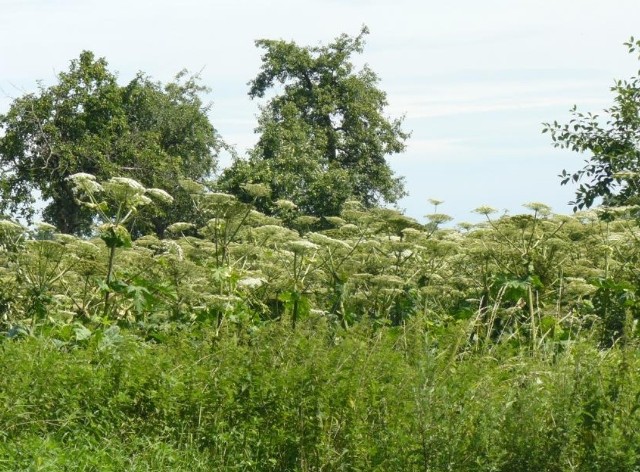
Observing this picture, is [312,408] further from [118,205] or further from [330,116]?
[330,116]

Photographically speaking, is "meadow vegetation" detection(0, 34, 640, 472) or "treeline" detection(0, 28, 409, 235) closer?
"meadow vegetation" detection(0, 34, 640, 472)

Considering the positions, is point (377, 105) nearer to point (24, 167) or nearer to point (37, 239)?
point (24, 167)

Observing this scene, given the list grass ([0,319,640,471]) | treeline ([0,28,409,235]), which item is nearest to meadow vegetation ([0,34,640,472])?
grass ([0,319,640,471])

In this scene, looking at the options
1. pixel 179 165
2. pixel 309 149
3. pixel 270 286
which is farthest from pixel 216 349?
pixel 179 165

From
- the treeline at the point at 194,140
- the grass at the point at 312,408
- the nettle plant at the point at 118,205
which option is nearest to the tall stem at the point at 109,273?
the nettle plant at the point at 118,205

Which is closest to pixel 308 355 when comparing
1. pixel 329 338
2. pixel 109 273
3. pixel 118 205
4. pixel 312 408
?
pixel 312 408

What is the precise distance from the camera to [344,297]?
899 centimetres

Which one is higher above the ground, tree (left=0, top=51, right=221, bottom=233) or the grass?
tree (left=0, top=51, right=221, bottom=233)

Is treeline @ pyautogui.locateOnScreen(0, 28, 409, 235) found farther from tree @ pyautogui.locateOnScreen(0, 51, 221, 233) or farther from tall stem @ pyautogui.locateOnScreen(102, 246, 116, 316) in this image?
tall stem @ pyautogui.locateOnScreen(102, 246, 116, 316)

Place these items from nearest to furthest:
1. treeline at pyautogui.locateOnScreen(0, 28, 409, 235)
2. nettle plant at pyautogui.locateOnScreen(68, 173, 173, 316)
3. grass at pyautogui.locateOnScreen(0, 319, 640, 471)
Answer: grass at pyautogui.locateOnScreen(0, 319, 640, 471) → nettle plant at pyautogui.locateOnScreen(68, 173, 173, 316) → treeline at pyautogui.locateOnScreen(0, 28, 409, 235)

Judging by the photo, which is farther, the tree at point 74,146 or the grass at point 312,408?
the tree at point 74,146

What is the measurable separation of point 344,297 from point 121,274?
1703mm

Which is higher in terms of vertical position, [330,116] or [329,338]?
[330,116]

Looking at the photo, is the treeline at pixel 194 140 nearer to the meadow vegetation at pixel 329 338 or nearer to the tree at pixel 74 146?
the tree at pixel 74 146
